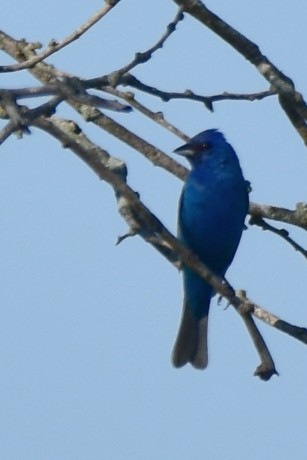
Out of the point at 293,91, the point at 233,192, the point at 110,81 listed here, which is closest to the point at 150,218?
→ the point at 110,81

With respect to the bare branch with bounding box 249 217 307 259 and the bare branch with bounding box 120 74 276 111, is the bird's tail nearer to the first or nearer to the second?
the bare branch with bounding box 249 217 307 259

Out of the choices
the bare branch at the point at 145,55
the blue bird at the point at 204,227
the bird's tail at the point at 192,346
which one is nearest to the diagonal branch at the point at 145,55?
the bare branch at the point at 145,55

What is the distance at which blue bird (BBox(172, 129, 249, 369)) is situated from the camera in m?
8.19

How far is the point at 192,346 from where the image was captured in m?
8.34

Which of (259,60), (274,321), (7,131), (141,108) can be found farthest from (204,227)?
(7,131)

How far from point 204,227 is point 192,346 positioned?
898mm

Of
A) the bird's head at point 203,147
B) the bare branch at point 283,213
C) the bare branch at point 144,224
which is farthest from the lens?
the bird's head at point 203,147

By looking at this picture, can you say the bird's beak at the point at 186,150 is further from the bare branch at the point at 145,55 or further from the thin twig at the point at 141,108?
the bare branch at the point at 145,55

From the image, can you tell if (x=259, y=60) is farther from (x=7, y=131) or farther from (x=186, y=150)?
(x=186, y=150)

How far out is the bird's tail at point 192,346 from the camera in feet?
27.4

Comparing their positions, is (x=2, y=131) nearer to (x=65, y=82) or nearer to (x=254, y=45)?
(x=65, y=82)

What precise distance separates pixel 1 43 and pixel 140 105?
120 cm

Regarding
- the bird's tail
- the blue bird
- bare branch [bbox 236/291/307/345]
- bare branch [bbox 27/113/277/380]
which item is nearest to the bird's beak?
the blue bird

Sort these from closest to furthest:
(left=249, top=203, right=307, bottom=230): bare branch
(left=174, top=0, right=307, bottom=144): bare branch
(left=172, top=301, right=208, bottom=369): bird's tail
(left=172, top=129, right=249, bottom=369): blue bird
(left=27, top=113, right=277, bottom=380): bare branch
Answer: (left=27, top=113, right=277, bottom=380): bare branch
(left=174, top=0, right=307, bottom=144): bare branch
(left=249, top=203, right=307, bottom=230): bare branch
(left=172, top=129, right=249, bottom=369): blue bird
(left=172, top=301, right=208, bottom=369): bird's tail
